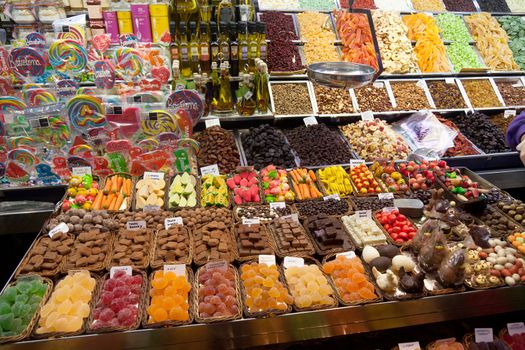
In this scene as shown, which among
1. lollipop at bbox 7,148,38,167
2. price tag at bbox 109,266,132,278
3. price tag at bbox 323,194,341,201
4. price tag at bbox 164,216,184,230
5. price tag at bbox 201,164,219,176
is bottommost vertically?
price tag at bbox 109,266,132,278

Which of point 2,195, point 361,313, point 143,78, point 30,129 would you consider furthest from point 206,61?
point 361,313

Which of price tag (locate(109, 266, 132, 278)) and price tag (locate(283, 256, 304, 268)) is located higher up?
price tag (locate(109, 266, 132, 278))

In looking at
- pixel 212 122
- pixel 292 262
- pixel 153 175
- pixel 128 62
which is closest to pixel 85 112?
pixel 153 175

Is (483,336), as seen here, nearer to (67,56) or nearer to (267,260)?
(267,260)

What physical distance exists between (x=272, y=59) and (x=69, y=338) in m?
3.39

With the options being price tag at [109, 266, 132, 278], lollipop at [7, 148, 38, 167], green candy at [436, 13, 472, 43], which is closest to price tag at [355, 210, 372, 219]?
price tag at [109, 266, 132, 278]

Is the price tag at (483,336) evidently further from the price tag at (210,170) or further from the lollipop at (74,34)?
the lollipop at (74,34)

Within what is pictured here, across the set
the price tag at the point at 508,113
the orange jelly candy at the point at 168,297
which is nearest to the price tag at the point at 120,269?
the orange jelly candy at the point at 168,297

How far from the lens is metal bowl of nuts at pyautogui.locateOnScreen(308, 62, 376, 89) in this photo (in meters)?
2.28

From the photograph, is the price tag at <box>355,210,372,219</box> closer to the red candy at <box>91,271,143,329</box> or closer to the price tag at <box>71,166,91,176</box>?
the red candy at <box>91,271,143,329</box>

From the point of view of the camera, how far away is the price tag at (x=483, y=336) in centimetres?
239

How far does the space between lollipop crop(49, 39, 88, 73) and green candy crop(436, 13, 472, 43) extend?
13.7 feet

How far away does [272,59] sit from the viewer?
14.3ft

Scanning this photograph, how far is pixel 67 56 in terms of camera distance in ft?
12.3
